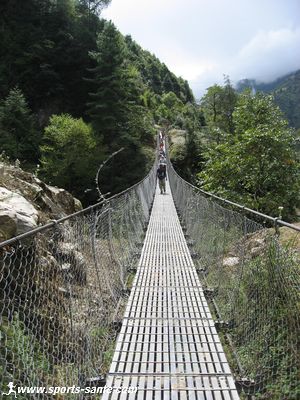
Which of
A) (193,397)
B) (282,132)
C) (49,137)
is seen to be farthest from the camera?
(49,137)

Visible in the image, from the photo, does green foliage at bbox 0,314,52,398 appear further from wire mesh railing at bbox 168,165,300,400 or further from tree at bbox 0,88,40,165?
tree at bbox 0,88,40,165

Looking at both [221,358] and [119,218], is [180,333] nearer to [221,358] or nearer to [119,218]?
[221,358]

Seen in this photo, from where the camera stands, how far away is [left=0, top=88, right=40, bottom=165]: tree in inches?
736

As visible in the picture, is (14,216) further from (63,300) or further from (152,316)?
(152,316)

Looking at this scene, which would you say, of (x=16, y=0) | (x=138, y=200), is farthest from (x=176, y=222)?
(x=16, y=0)

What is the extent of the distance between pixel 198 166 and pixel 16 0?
1877cm

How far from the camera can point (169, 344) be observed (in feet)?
9.56

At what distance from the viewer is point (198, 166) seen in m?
24.3

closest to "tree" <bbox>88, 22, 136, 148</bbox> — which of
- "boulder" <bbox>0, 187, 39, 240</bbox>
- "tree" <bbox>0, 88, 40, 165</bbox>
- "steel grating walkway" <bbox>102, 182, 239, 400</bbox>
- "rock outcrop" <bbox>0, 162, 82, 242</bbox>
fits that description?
"tree" <bbox>0, 88, 40, 165</bbox>

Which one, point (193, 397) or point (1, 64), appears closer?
point (193, 397)

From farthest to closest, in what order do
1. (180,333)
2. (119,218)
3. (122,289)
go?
(119,218)
(122,289)
(180,333)

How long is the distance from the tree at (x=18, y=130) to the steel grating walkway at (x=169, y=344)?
51.1 ft

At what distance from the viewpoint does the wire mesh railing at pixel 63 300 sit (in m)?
2.41

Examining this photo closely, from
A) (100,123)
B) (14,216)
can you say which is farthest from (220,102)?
(14,216)
